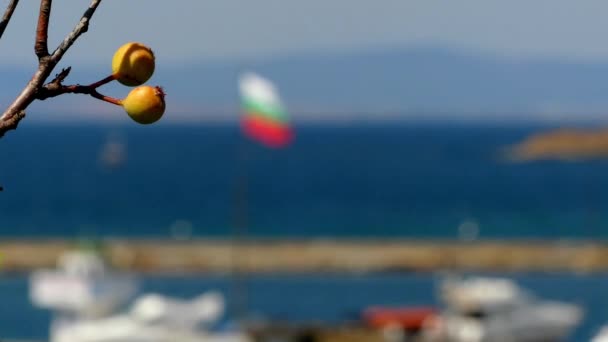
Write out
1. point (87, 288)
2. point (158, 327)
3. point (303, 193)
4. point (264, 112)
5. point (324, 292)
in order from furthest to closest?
point (303, 193)
point (324, 292)
point (264, 112)
point (87, 288)
point (158, 327)

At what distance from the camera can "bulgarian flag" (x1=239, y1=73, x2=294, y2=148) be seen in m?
21.0

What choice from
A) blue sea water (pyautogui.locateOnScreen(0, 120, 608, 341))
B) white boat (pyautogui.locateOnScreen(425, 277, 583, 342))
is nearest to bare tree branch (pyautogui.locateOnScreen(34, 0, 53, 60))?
white boat (pyautogui.locateOnScreen(425, 277, 583, 342))

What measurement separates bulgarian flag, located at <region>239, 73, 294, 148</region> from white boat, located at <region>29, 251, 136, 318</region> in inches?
118

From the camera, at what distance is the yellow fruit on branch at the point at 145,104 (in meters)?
1.07

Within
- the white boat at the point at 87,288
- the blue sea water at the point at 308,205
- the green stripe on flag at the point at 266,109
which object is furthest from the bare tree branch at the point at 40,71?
the blue sea water at the point at 308,205

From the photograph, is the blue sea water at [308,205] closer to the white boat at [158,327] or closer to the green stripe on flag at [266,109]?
the green stripe on flag at [266,109]

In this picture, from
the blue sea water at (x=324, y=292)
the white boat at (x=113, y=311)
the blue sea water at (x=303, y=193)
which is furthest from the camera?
the blue sea water at (x=303, y=193)

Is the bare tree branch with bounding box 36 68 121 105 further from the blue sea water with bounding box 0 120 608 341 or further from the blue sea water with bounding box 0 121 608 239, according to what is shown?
the blue sea water with bounding box 0 121 608 239

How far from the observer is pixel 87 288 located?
1922cm

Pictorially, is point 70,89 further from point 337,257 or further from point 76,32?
point 337,257

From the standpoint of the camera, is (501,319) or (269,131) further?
(501,319)

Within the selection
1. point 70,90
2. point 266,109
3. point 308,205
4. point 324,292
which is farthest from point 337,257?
point 308,205

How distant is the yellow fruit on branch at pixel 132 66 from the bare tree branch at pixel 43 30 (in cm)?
5

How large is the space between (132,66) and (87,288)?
60.5 ft
